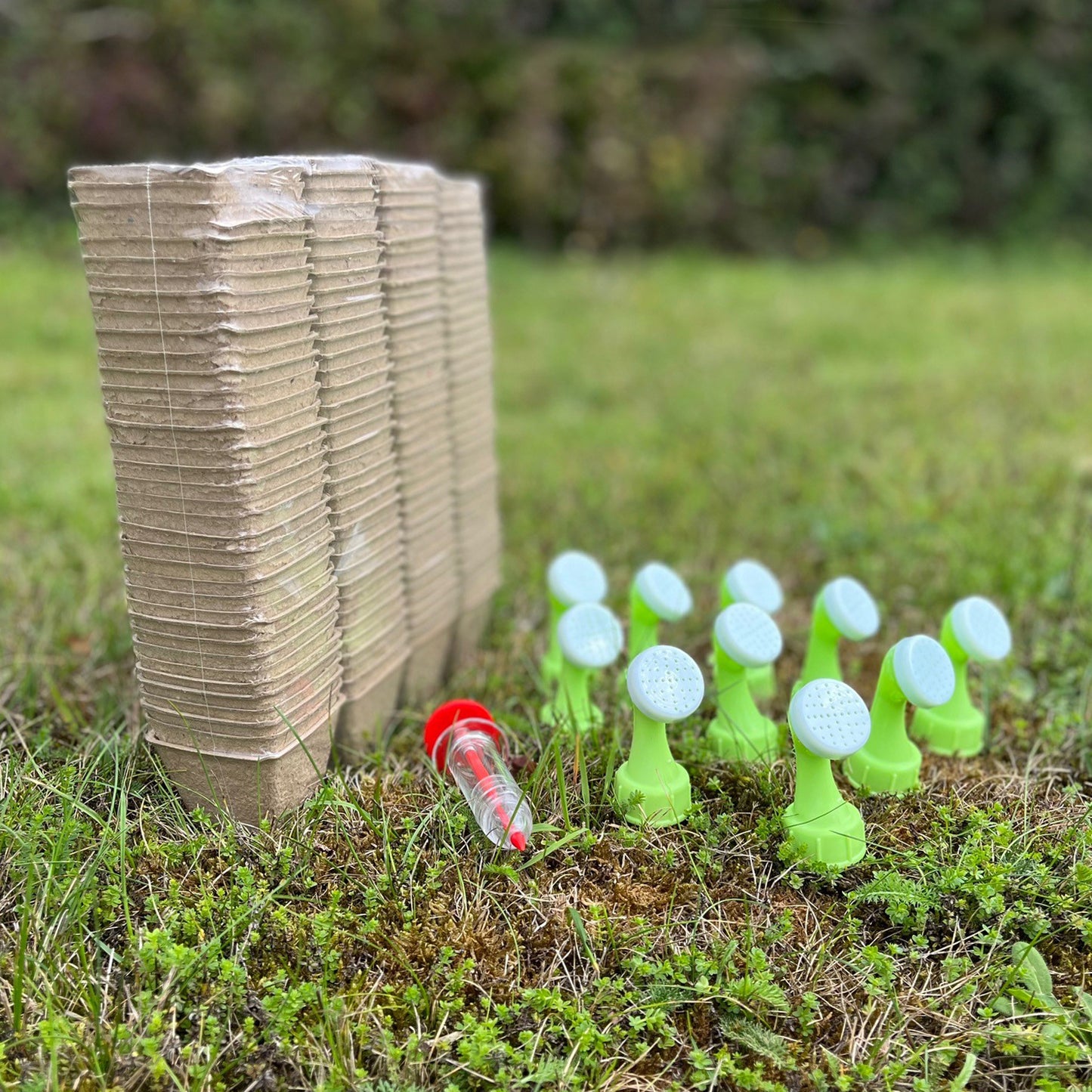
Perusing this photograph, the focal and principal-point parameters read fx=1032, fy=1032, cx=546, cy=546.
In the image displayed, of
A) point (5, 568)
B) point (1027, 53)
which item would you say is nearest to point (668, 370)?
point (5, 568)

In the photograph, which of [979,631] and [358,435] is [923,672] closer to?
[979,631]

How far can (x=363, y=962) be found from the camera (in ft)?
A: 5.09

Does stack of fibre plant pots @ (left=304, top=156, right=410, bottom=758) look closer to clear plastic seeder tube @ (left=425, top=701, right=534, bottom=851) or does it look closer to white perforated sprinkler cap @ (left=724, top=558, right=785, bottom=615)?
clear plastic seeder tube @ (left=425, top=701, right=534, bottom=851)

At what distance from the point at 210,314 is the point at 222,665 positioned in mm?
571

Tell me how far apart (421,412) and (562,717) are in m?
0.71

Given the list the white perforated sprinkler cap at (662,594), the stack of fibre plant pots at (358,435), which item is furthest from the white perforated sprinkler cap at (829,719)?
the stack of fibre plant pots at (358,435)

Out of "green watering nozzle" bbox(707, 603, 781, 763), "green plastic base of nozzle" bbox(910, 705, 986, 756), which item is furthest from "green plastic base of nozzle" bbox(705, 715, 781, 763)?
"green plastic base of nozzle" bbox(910, 705, 986, 756)

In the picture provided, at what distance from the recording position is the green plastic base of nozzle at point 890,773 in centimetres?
191

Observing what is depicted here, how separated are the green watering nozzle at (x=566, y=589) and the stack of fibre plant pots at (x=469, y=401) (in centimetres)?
26

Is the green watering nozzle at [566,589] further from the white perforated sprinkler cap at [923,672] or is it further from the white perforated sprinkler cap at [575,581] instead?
the white perforated sprinkler cap at [923,672]

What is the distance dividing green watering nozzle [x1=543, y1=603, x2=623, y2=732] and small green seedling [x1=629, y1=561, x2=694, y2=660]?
114mm

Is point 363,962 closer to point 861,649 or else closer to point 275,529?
point 275,529

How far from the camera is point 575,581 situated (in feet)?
7.61

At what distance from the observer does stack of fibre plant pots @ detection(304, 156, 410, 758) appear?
1.77 metres
